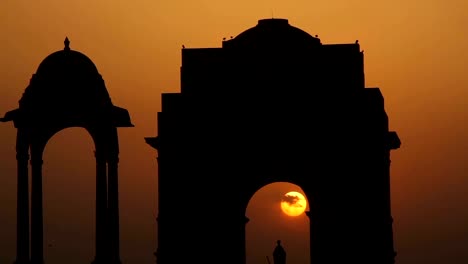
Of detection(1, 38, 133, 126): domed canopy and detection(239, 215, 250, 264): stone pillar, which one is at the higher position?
detection(1, 38, 133, 126): domed canopy

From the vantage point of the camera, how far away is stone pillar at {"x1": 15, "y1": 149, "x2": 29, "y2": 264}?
6519 centimetres

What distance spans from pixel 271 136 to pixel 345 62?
3.98 metres

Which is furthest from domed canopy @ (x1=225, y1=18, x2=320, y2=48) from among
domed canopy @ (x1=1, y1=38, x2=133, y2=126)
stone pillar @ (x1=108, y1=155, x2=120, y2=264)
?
stone pillar @ (x1=108, y1=155, x2=120, y2=264)

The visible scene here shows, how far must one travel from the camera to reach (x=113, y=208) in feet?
216

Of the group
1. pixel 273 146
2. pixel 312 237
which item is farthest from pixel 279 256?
pixel 273 146

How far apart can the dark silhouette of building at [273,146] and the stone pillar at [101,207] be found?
5486 mm

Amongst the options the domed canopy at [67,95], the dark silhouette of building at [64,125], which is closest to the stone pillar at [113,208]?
the dark silhouette of building at [64,125]

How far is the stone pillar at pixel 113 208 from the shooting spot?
6538 cm

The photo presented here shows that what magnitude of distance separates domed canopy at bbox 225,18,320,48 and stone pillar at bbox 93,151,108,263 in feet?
26.9

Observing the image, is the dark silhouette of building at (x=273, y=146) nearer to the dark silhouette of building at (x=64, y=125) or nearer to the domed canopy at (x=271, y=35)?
the domed canopy at (x=271, y=35)

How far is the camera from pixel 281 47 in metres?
71.0

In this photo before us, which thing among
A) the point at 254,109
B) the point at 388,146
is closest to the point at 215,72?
the point at 254,109

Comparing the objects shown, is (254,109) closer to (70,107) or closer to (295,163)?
(295,163)

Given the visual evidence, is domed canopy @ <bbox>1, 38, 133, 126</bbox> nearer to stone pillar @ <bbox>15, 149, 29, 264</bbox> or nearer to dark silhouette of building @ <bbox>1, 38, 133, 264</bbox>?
dark silhouette of building @ <bbox>1, 38, 133, 264</bbox>
